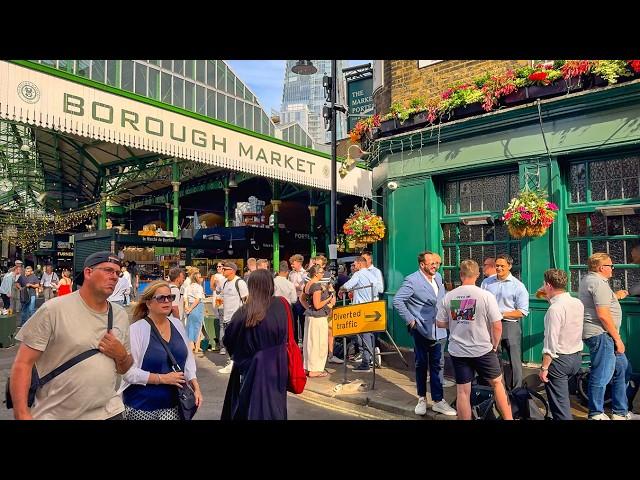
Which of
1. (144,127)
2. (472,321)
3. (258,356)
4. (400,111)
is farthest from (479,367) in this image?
(144,127)

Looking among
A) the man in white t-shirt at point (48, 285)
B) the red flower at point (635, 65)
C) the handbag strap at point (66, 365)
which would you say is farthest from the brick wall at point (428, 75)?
the man in white t-shirt at point (48, 285)

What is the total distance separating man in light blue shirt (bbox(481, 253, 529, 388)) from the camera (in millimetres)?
6125

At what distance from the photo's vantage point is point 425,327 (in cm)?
591

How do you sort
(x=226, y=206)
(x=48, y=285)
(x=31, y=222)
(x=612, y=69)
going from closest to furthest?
(x=612, y=69), (x=48, y=285), (x=226, y=206), (x=31, y=222)

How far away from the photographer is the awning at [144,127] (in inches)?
268

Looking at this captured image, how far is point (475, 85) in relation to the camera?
827cm

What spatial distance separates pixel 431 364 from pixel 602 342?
1.89 metres

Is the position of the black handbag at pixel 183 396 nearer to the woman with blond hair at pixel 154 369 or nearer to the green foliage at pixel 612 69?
the woman with blond hair at pixel 154 369

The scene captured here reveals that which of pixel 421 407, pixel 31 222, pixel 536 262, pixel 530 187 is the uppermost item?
pixel 31 222

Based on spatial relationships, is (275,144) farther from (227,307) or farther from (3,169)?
(3,169)

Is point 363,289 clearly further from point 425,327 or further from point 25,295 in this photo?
point 25,295

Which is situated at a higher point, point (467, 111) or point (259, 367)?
point (467, 111)

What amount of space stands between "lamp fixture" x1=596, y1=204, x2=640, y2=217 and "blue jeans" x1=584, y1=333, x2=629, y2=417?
8.24ft
